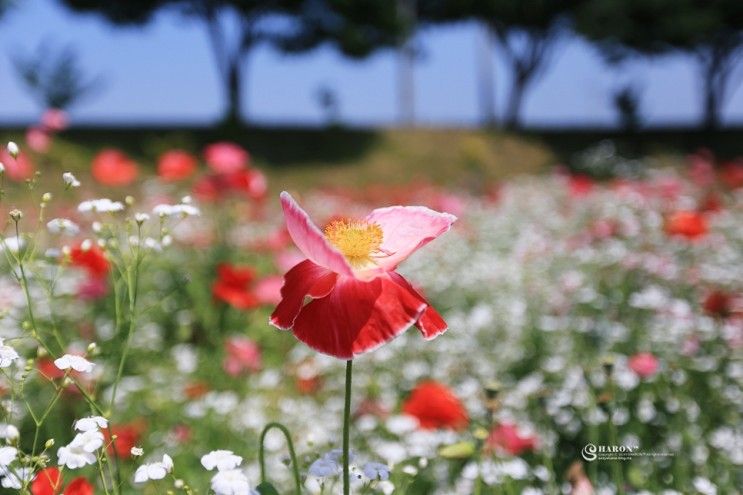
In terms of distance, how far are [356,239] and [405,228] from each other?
0.08 m

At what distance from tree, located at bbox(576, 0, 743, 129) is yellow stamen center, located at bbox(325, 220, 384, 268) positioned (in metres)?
22.2

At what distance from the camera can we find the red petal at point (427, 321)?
3.36 feet

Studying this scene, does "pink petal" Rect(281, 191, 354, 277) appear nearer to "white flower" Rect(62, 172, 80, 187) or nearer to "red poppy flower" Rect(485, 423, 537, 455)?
"white flower" Rect(62, 172, 80, 187)

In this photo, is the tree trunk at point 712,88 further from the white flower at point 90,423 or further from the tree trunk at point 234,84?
the white flower at point 90,423

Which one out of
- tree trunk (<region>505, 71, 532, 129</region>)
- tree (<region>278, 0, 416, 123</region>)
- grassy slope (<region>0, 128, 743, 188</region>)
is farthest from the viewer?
tree trunk (<region>505, 71, 532, 129</region>)

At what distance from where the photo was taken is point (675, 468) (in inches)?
87.4

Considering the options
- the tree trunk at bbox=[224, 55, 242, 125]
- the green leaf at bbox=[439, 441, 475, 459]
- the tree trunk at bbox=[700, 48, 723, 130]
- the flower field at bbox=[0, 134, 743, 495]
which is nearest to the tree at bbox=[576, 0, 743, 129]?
the tree trunk at bbox=[700, 48, 723, 130]

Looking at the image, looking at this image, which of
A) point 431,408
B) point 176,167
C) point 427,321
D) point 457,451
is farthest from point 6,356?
point 176,167

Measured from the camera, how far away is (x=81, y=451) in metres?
1.02

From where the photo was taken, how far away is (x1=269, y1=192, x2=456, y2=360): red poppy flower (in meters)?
0.96

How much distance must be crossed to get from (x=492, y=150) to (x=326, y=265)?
1783cm

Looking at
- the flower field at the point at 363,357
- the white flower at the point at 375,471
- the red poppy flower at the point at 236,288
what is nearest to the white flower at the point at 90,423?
the flower field at the point at 363,357

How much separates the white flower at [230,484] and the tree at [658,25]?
73.7 feet

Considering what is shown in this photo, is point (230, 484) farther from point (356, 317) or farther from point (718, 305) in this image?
point (718, 305)
